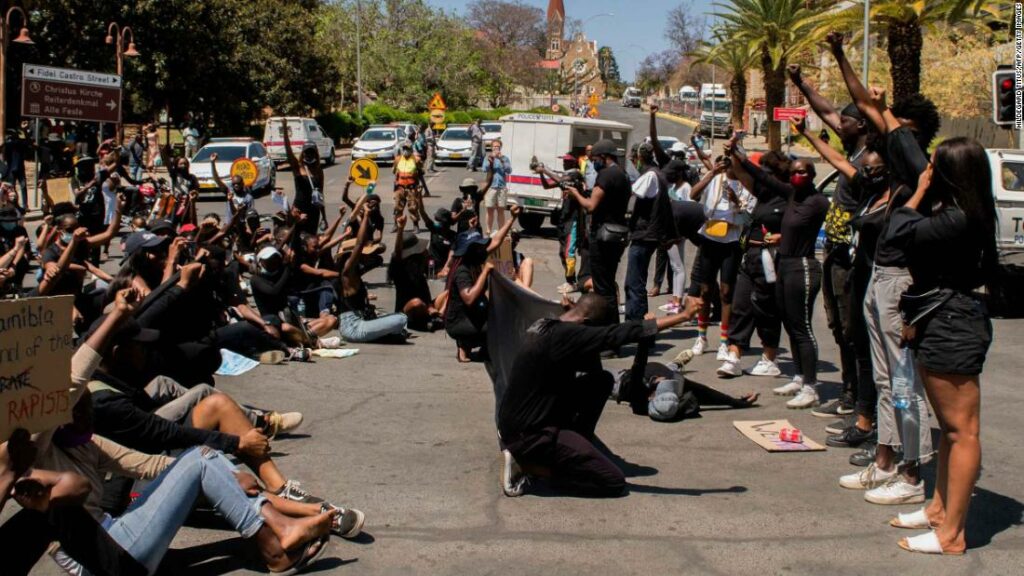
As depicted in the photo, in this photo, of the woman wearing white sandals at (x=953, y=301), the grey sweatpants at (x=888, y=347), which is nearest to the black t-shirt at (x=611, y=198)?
the grey sweatpants at (x=888, y=347)

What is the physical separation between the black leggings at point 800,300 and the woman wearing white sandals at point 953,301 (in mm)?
3009

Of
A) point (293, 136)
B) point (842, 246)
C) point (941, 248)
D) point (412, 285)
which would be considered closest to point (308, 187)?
point (412, 285)

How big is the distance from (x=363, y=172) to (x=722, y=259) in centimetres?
771

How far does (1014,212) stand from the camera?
556 inches

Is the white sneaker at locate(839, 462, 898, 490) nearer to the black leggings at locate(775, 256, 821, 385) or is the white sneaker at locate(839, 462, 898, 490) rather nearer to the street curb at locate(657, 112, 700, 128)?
the black leggings at locate(775, 256, 821, 385)

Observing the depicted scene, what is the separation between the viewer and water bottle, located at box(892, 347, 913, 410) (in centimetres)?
618

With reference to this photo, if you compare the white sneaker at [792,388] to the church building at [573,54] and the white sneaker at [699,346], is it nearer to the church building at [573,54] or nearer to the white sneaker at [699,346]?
the white sneaker at [699,346]

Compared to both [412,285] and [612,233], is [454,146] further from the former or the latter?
[612,233]

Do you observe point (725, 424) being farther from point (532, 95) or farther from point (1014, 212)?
point (532, 95)

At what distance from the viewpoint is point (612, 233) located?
10.4m

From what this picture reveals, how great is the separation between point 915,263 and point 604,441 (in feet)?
9.40

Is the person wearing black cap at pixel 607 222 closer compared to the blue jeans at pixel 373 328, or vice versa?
the person wearing black cap at pixel 607 222

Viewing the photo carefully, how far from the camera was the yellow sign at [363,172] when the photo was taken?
16.6 m

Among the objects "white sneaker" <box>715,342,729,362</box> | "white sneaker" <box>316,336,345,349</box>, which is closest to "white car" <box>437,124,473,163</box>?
"white sneaker" <box>316,336,345,349</box>
